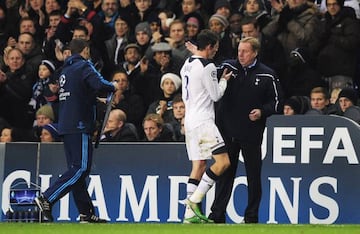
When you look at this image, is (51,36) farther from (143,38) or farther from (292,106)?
(292,106)

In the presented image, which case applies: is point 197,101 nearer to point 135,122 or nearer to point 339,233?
point 339,233

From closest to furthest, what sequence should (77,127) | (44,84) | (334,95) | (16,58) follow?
(77,127)
(334,95)
(44,84)
(16,58)

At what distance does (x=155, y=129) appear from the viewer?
19.7 m

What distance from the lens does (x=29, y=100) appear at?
22203mm

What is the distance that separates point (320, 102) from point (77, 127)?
166 inches

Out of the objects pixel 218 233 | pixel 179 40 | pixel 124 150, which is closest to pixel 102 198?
pixel 124 150

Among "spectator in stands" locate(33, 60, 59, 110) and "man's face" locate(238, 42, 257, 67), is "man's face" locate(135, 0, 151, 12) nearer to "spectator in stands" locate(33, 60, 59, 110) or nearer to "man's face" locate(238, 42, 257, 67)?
"spectator in stands" locate(33, 60, 59, 110)

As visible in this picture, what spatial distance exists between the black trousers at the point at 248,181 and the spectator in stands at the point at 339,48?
364 cm

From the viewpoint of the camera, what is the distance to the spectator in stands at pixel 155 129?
19.6 metres

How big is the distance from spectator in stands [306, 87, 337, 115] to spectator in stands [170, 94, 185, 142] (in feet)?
6.18

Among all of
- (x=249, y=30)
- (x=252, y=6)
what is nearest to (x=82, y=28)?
(x=252, y=6)

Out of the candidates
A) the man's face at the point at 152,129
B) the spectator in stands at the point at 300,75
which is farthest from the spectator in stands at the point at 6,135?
the spectator in stands at the point at 300,75

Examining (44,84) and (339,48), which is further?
(44,84)

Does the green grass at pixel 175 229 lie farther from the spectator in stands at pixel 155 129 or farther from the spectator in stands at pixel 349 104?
the spectator in stands at pixel 155 129
